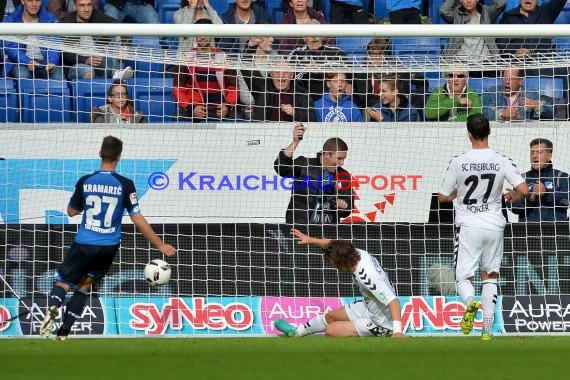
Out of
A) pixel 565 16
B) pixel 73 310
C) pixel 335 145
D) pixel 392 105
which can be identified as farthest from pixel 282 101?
pixel 565 16

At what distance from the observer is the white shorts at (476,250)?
10820mm

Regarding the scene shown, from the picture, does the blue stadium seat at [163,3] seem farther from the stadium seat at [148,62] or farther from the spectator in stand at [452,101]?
the spectator in stand at [452,101]

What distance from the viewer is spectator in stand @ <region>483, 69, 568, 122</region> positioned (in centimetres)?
1385

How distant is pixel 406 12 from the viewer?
16.5 metres

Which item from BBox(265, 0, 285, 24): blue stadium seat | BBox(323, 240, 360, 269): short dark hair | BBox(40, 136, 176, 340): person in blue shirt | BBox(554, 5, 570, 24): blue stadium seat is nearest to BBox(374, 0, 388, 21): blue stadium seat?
BBox(265, 0, 285, 24): blue stadium seat

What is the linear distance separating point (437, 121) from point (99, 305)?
13.6 feet

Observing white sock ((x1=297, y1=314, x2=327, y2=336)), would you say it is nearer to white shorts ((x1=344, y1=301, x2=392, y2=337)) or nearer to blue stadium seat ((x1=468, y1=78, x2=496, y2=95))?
white shorts ((x1=344, y1=301, x2=392, y2=337))

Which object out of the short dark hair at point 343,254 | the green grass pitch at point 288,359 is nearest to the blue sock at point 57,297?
the green grass pitch at point 288,359

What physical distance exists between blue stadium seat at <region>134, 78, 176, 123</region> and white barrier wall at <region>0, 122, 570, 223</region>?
399 mm

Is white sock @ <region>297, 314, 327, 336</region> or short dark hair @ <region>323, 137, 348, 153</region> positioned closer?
white sock @ <region>297, 314, 327, 336</region>

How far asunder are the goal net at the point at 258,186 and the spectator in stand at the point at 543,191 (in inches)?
1.5

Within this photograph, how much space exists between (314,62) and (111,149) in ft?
11.3

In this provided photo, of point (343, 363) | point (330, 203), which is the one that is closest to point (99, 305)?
point (330, 203)

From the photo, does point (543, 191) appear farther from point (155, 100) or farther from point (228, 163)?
point (155, 100)
